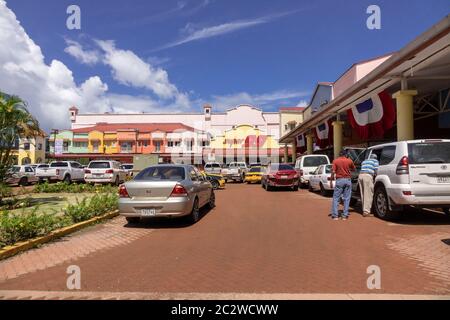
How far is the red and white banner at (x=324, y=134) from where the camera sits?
21844mm

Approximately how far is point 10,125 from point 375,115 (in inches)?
551

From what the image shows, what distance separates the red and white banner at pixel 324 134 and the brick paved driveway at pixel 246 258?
14.2 metres

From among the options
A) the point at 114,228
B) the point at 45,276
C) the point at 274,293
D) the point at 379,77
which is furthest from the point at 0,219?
the point at 379,77

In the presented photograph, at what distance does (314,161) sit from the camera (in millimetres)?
18016

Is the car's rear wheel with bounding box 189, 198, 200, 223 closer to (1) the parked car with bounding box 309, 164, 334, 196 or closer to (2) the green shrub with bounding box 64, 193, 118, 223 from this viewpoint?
(2) the green shrub with bounding box 64, 193, 118, 223

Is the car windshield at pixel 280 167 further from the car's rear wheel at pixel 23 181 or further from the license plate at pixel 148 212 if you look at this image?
the car's rear wheel at pixel 23 181

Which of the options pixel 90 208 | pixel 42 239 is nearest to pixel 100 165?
pixel 90 208

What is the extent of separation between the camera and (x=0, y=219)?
662 centimetres

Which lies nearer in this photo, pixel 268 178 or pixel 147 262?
pixel 147 262

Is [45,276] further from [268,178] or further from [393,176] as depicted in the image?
[268,178]

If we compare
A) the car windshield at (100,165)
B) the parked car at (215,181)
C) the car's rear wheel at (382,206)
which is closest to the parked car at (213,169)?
the parked car at (215,181)

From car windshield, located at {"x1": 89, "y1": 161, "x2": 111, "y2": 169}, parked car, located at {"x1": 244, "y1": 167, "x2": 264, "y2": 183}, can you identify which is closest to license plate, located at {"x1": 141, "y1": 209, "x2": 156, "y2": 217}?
car windshield, located at {"x1": 89, "y1": 161, "x2": 111, "y2": 169}

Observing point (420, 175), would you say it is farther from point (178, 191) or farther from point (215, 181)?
point (215, 181)

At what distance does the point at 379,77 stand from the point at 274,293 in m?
10.7
